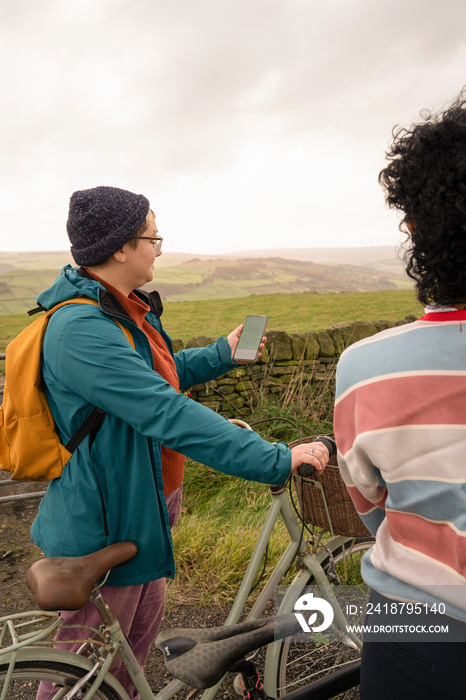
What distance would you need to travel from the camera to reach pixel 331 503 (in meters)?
1.96

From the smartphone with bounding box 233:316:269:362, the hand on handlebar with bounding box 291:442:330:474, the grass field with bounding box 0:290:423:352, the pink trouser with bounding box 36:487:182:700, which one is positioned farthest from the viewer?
the grass field with bounding box 0:290:423:352

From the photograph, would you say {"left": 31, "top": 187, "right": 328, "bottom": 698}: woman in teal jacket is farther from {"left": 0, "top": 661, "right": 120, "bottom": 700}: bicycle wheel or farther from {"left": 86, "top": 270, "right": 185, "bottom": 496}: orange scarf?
{"left": 0, "top": 661, "right": 120, "bottom": 700}: bicycle wheel

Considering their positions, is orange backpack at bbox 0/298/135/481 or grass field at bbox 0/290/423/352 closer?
orange backpack at bbox 0/298/135/481

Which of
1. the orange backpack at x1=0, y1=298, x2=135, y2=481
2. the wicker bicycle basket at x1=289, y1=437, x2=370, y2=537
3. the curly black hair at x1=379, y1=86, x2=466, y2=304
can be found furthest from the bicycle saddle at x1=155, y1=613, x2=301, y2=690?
the curly black hair at x1=379, y1=86, x2=466, y2=304

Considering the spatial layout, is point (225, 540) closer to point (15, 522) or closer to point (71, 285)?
point (15, 522)

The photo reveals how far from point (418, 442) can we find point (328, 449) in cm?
92

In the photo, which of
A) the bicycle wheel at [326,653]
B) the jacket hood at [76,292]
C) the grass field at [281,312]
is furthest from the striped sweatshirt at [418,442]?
the grass field at [281,312]

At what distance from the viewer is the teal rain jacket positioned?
1583mm

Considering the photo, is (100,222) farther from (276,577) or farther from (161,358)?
(276,577)

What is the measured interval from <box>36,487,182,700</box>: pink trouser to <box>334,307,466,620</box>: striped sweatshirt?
3.72 ft

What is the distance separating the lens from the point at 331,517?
1987 millimetres

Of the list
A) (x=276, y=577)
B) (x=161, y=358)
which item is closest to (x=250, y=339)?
(x=161, y=358)

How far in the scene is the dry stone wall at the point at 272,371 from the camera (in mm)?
6418

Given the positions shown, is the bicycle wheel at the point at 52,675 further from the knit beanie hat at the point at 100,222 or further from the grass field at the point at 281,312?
the grass field at the point at 281,312
